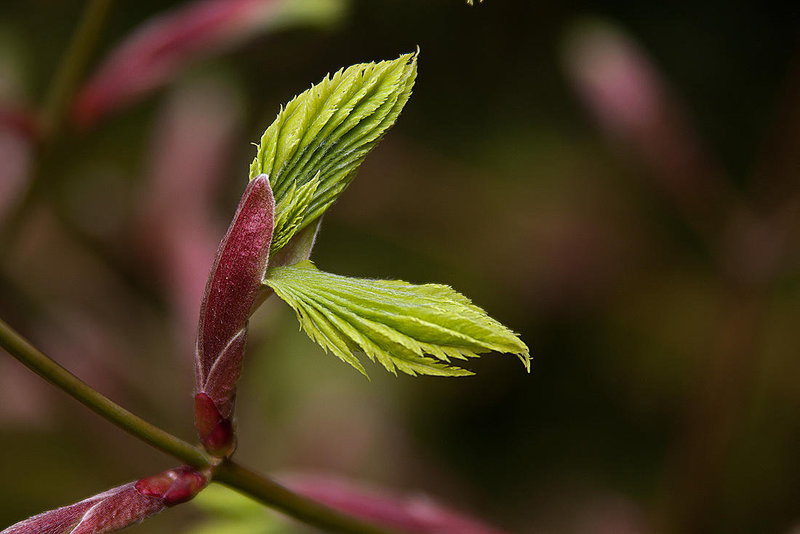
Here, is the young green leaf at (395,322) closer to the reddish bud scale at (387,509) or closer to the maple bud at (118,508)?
the maple bud at (118,508)

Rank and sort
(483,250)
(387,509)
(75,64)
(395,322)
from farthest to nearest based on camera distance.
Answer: (483,250) < (75,64) < (387,509) < (395,322)

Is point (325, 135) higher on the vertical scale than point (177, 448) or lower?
higher

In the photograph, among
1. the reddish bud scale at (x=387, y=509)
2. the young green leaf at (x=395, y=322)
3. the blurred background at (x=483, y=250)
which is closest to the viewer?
the young green leaf at (x=395, y=322)

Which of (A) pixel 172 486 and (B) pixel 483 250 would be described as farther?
(B) pixel 483 250

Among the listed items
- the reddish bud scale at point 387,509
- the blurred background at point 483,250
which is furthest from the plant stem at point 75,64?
the reddish bud scale at point 387,509

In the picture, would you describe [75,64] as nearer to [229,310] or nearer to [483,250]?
[229,310]

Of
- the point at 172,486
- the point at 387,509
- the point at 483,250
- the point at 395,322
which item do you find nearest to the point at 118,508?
the point at 172,486
